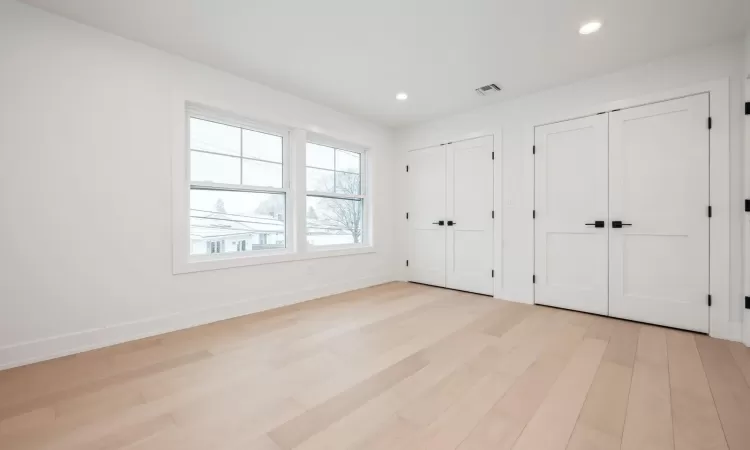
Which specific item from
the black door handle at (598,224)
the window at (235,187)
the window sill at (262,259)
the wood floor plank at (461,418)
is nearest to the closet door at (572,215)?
the black door handle at (598,224)

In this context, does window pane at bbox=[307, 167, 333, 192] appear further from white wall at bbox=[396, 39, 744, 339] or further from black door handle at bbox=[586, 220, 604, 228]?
black door handle at bbox=[586, 220, 604, 228]

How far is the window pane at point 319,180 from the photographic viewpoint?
4.19 meters

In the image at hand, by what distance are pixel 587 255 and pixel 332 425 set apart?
10.5ft

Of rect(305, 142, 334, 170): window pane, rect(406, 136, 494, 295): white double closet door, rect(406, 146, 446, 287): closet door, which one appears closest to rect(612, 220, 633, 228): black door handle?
rect(406, 136, 494, 295): white double closet door

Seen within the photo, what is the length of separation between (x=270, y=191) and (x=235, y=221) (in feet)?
1.72

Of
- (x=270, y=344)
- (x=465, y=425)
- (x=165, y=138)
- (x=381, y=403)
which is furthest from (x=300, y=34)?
(x=465, y=425)

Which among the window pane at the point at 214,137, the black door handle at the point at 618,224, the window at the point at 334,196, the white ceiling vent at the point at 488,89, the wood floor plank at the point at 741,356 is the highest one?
the white ceiling vent at the point at 488,89

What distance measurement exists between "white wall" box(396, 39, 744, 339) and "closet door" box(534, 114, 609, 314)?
4.9 inches

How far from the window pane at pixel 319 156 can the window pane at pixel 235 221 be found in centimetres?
70

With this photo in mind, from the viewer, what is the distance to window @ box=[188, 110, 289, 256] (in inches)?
125

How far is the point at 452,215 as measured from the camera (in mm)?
4543

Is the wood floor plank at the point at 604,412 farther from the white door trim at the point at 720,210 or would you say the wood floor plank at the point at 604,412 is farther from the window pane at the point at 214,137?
the window pane at the point at 214,137

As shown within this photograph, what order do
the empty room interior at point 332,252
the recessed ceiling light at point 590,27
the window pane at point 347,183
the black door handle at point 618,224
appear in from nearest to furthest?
the empty room interior at point 332,252
the recessed ceiling light at point 590,27
the black door handle at point 618,224
the window pane at point 347,183

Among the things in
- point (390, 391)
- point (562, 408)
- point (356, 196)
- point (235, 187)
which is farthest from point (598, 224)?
point (235, 187)
